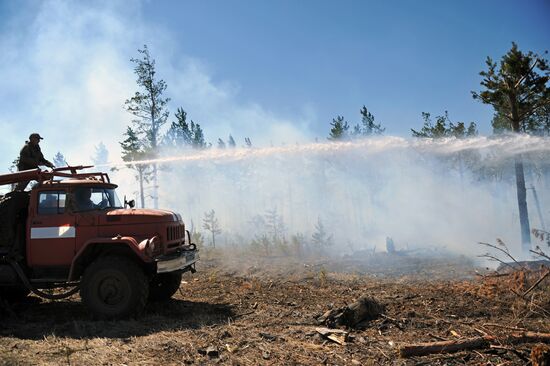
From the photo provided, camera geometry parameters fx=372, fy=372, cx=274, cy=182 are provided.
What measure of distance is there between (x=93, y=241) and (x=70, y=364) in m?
2.99

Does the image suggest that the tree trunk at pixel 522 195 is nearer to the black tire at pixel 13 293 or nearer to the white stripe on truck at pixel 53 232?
the white stripe on truck at pixel 53 232

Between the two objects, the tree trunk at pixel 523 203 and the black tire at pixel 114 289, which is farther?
the tree trunk at pixel 523 203

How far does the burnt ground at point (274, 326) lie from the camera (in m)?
5.18

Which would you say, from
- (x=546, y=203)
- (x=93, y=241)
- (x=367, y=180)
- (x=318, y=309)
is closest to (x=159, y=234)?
(x=93, y=241)

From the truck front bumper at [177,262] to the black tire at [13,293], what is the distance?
14.0 feet

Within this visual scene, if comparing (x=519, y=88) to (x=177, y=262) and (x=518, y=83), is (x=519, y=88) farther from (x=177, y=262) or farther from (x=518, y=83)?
(x=177, y=262)

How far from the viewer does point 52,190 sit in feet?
27.1

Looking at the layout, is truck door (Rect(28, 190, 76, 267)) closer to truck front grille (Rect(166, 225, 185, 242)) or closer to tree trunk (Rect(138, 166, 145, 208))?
truck front grille (Rect(166, 225, 185, 242))

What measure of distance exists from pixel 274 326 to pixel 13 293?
23.1 ft

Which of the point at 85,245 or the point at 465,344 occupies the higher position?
the point at 85,245

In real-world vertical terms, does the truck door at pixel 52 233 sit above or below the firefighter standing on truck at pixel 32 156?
below

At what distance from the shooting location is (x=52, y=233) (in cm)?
803

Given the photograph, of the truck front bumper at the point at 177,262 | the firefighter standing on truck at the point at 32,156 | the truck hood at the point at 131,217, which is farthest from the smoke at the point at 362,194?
the truck hood at the point at 131,217

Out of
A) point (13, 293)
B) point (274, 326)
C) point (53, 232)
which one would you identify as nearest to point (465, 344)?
point (274, 326)
